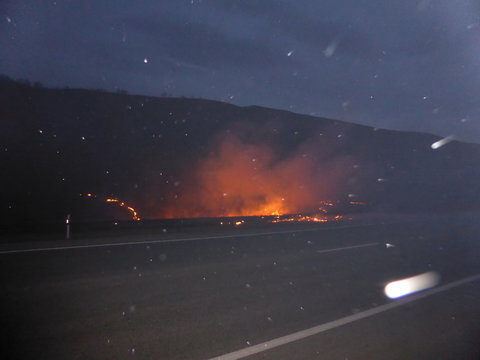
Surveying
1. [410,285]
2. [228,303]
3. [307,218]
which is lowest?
[228,303]

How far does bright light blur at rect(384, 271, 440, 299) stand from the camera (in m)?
8.73

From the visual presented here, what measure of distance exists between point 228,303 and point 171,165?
29.2 m

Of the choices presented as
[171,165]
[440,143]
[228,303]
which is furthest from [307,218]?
[440,143]

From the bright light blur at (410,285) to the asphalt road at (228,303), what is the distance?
206 mm

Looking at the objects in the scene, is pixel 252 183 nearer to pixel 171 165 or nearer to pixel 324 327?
pixel 171 165

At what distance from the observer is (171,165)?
3603 centimetres

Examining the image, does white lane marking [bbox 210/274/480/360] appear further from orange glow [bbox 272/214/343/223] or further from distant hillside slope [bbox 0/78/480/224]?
distant hillside slope [bbox 0/78/480/224]

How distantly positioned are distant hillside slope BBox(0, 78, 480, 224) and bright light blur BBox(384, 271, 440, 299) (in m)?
13.5

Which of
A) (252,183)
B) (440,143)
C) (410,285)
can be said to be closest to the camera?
(410,285)

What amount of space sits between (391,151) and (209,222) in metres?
53.1

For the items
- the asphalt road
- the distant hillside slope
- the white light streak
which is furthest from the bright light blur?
the white light streak

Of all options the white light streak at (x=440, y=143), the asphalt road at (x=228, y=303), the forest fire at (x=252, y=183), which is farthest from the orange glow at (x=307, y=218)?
the white light streak at (x=440, y=143)

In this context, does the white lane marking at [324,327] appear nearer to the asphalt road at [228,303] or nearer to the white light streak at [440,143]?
the asphalt road at [228,303]

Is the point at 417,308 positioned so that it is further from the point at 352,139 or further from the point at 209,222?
→ the point at 352,139
